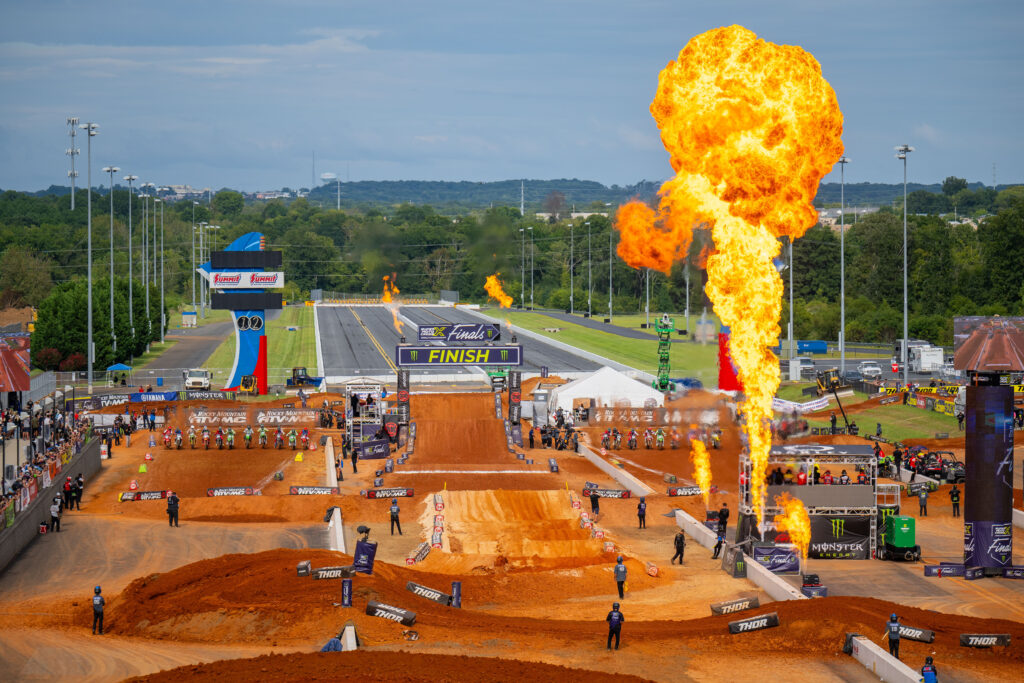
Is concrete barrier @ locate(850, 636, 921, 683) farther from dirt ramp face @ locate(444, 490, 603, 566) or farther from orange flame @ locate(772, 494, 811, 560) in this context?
dirt ramp face @ locate(444, 490, 603, 566)

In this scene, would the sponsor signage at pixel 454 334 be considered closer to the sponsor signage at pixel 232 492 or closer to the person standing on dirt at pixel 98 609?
the sponsor signage at pixel 232 492

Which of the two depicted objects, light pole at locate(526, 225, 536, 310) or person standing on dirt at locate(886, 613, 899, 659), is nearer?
person standing on dirt at locate(886, 613, 899, 659)

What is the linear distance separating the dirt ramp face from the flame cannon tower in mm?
43454

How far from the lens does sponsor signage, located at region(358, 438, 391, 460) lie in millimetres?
63156

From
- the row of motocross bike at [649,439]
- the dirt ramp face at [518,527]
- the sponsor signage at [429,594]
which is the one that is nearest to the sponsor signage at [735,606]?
the sponsor signage at [429,594]

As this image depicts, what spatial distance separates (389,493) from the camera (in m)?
51.3

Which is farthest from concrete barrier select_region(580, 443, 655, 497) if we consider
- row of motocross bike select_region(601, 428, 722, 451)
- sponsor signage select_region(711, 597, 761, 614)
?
sponsor signage select_region(711, 597, 761, 614)

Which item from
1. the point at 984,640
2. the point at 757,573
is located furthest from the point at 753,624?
the point at 757,573

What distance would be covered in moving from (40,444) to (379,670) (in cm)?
3957

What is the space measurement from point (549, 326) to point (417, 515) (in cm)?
10276

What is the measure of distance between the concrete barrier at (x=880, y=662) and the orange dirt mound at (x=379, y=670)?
5933 mm

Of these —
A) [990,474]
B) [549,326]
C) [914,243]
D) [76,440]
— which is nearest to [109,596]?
[76,440]

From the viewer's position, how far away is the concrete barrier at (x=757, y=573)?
33469 mm

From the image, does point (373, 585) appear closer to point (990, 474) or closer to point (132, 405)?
point (990, 474)
